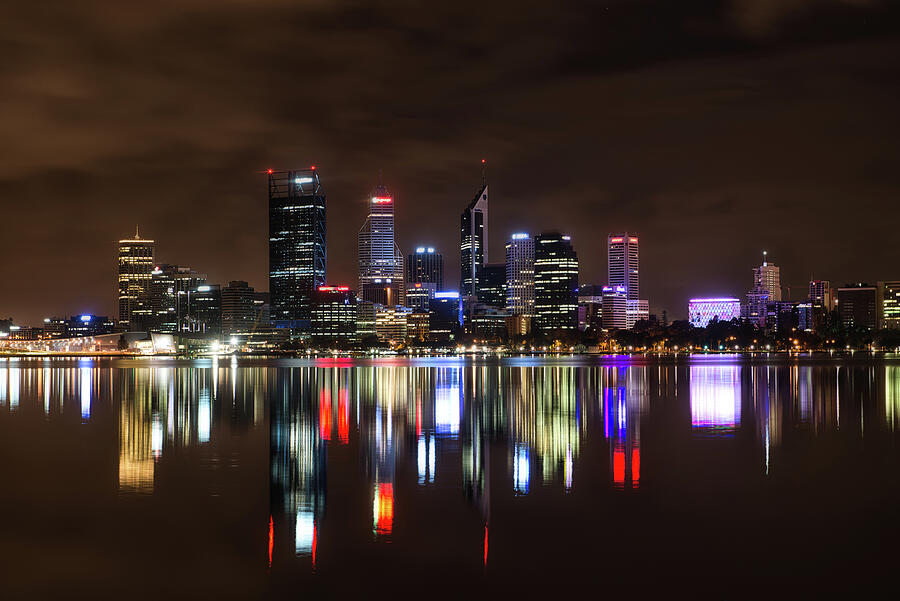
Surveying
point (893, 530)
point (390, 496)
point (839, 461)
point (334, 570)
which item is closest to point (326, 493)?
point (390, 496)

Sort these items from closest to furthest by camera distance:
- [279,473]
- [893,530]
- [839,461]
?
[893,530] → [279,473] → [839,461]

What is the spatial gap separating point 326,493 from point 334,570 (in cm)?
596

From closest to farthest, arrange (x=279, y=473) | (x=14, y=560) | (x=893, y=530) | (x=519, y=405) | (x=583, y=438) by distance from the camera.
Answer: (x=14, y=560) → (x=893, y=530) → (x=279, y=473) → (x=583, y=438) → (x=519, y=405)

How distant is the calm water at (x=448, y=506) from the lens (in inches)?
526

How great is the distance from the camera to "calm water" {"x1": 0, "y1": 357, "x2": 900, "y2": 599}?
1336 cm

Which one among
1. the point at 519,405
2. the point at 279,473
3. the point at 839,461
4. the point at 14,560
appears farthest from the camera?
the point at 519,405

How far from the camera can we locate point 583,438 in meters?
29.4

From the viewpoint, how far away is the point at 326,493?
1942cm

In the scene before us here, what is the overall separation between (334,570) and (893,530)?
10623 millimetres

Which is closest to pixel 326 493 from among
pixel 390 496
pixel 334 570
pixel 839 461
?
pixel 390 496

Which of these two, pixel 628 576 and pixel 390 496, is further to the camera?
pixel 390 496

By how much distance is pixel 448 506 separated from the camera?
18.3 meters

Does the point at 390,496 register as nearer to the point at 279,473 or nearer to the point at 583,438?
the point at 279,473

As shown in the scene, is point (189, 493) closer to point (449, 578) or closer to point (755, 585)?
point (449, 578)
